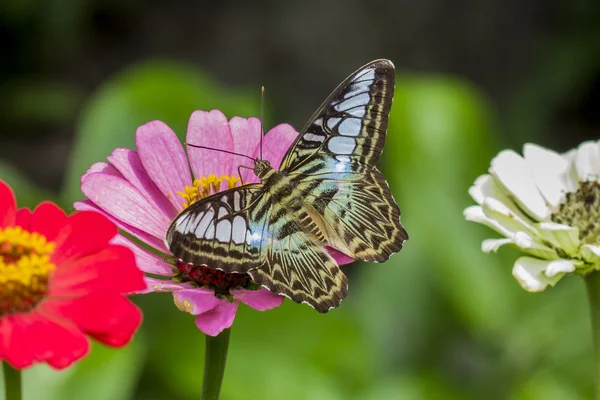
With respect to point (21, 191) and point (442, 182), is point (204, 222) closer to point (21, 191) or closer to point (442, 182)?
point (21, 191)

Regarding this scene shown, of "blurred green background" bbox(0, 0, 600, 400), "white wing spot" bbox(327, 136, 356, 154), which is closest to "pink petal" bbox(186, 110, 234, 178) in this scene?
"white wing spot" bbox(327, 136, 356, 154)

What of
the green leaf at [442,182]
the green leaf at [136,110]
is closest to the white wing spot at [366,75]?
the green leaf at [136,110]

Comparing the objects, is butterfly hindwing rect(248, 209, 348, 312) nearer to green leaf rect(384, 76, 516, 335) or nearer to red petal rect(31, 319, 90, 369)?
red petal rect(31, 319, 90, 369)

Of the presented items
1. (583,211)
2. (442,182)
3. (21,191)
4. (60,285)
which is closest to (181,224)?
(60,285)

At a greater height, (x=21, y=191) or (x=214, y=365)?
(x=214, y=365)

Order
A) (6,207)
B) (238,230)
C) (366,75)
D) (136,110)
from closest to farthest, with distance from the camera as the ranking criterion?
(6,207)
(238,230)
(366,75)
(136,110)

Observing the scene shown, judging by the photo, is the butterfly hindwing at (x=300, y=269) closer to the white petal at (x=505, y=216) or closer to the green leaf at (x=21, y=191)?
the white petal at (x=505, y=216)
